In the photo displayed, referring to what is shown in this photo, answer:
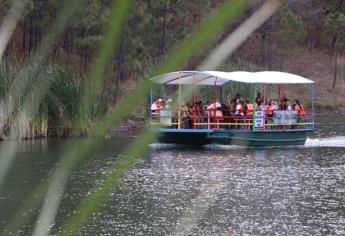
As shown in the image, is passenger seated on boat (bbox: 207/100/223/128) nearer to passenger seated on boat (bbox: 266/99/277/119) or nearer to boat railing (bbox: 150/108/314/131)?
boat railing (bbox: 150/108/314/131)

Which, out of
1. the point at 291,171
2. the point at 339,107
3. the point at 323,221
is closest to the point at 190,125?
the point at 291,171

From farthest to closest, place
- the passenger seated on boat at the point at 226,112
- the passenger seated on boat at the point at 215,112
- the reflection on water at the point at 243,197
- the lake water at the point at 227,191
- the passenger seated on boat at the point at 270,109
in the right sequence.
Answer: the passenger seated on boat at the point at 270,109, the passenger seated on boat at the point at 226,112, the passenger seated on boat at the point at 215,112, the reflection on water at the point at 243,197, the lake water at the point at 227,191

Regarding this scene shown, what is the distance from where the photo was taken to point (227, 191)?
1570 centimetres

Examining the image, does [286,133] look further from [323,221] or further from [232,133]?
[323,221]

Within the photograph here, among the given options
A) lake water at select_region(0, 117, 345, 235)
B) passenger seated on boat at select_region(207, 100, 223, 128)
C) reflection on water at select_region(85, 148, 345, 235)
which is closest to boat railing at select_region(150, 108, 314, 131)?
passenger seated on boat at select_region(207, 100, 223, 128)

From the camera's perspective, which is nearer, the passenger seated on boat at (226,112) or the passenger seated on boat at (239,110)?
the passenger seated on boat at (239,110)

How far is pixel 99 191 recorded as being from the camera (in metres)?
1.13

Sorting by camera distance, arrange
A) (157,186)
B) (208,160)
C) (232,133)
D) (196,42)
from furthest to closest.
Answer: (232,133) → (208,160) → (157,186) → (196,42)

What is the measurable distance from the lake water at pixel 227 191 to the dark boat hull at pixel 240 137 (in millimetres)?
556

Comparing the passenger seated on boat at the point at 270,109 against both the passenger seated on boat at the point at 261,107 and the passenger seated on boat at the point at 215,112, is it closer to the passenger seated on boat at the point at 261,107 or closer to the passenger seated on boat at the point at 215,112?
the passenger seated on boat at the point at 261,107

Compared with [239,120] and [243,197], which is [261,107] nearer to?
[239,120]

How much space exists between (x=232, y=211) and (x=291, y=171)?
5.87 m

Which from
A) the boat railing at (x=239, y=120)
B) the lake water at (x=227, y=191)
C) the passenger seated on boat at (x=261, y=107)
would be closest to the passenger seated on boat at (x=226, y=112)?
the boat railing at (x=239, y=120)

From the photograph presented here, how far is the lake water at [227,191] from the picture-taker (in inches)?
474
